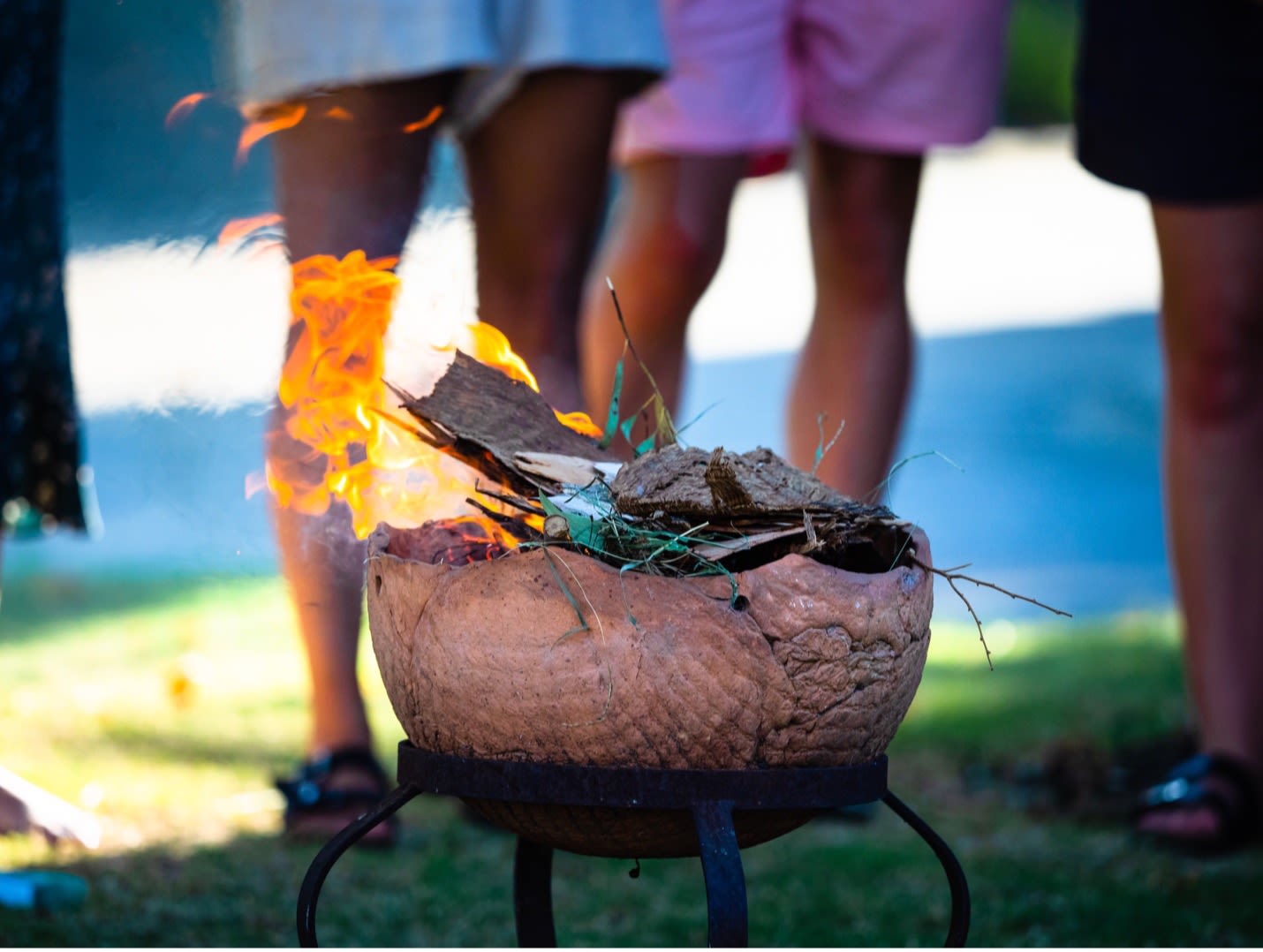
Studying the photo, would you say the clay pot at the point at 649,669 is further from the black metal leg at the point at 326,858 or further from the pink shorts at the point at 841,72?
the pink shorts at the point at 841,72

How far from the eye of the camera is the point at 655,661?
4.55 feet

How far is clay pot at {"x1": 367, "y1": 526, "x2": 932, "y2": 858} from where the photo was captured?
1.39 m

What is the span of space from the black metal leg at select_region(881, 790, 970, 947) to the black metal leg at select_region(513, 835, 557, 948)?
1.55 ft

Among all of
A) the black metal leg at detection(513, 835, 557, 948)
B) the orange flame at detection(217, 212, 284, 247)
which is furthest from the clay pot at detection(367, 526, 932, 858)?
the orange flame at detection(217, 212, 284, 247)

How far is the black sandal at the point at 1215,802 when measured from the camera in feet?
8.50

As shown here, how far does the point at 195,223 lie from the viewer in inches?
87.3

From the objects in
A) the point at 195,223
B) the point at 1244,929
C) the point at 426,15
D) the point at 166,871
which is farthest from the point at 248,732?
the point at 1244,929

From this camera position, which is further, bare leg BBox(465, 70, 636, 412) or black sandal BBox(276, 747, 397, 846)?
black sandal BBox(276, 747, 397, 846)

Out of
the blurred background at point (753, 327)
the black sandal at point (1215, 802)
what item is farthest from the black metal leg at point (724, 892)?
the black sandal at point (1215, 802)

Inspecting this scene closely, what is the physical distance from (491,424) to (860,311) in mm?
1470

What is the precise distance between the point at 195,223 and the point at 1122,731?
2328 mm

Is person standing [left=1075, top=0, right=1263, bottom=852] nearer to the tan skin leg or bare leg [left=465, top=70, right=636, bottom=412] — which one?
the tan skin leg

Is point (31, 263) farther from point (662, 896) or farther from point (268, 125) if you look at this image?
point (662, 896)

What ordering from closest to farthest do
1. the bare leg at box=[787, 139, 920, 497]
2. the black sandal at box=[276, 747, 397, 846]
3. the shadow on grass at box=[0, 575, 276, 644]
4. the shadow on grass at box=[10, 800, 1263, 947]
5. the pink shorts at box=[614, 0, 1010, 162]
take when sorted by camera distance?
the shadow on grass at box=[10, 800, 1263, 947]
the black sandal at box=[276, 747, 397, 846]
the pink shorts at box=[614, 0, 1010, 162]
the bare leg at box=[787, 139, 920, 497]
the shadow on grass at box=[0, 575, 276, 644]
